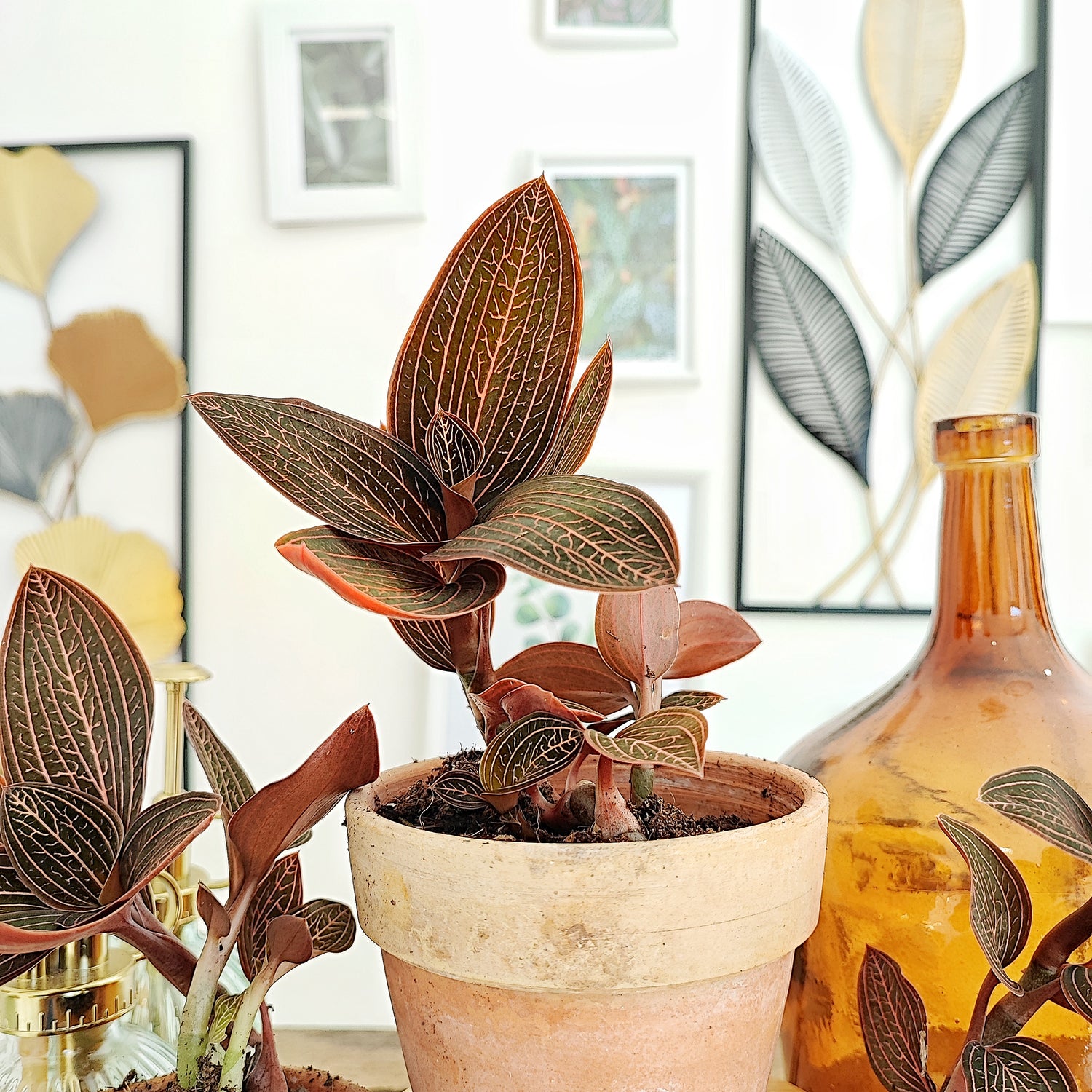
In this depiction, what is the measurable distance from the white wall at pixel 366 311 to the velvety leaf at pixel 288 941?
62 cm

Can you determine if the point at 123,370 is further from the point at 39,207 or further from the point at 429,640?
the point at 429,640

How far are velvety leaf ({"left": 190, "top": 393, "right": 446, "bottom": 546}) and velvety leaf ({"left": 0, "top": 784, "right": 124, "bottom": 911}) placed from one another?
13 centimetres

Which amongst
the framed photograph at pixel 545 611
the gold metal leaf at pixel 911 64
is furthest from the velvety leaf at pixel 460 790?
the gold metal leaf at pixel 911 64

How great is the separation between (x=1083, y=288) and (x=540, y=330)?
766mm

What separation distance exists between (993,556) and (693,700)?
190 millimetres

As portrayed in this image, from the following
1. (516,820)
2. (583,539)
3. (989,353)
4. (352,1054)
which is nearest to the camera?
(583,539)

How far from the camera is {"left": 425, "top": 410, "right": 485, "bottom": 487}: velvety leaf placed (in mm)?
328

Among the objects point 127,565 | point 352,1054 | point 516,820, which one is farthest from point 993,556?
point 127,565

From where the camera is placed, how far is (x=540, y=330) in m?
0.34

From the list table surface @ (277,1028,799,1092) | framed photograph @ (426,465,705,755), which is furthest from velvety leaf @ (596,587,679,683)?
framed photograph @ (426,465,705,755)

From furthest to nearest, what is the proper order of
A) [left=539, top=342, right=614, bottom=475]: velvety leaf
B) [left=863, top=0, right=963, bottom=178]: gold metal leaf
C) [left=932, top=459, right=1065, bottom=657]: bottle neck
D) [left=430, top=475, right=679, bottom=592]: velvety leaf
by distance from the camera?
1. [left=863, top=0, right=963, bottom=178]: gold metal leaf
2. [left=932, top=459, right=1065, bottom=657]: bottle neck
3. [left=539, top=342, right=614, bottom=475]: velvety leaf
4. [left=430, top=475, right=679, bottom=592]: velvety leaf

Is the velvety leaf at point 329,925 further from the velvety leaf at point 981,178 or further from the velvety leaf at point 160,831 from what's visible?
the velvety leaf at point 981,178

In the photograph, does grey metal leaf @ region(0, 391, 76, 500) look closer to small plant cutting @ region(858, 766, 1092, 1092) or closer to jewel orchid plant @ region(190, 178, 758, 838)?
jewel orchid plant @ region(190, 178, 758, 838)

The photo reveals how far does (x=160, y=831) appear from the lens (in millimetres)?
327
